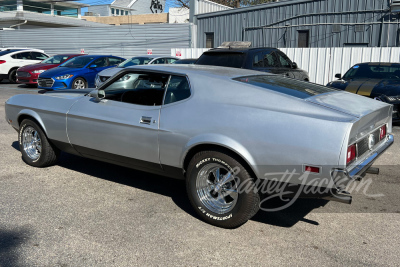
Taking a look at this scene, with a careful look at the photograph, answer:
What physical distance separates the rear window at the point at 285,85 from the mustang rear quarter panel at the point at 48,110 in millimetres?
2299

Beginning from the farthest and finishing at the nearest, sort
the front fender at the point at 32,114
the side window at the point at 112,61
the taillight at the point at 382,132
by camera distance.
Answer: the side window at the point at 112,61, the front fender at the point at 32,114, the taillight at the point at 382,132

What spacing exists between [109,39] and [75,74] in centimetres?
1220

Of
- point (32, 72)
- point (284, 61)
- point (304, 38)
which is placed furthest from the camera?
point (304, 38)

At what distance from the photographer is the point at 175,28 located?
22.2 m

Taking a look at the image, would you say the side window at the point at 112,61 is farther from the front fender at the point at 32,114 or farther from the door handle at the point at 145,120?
the door handle at the point at 145,120

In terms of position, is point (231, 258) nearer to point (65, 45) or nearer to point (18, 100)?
point (18, 100)

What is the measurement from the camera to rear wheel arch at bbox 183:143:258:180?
11.8 ft

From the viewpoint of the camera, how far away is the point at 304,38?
1856cm

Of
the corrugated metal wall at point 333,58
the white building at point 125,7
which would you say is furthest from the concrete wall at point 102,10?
the corrugated metal wall at point 333,58

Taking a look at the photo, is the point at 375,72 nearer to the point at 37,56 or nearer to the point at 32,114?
the point at 32,114

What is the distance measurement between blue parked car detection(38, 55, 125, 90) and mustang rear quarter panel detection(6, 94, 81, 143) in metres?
8.05

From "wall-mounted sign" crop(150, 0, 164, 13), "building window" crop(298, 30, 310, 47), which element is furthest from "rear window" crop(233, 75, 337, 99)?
"wall-mounted sign" crop(150, 0, 164, 13)

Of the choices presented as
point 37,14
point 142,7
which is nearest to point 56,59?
point 37,14

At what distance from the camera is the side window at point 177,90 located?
4.08 metres
